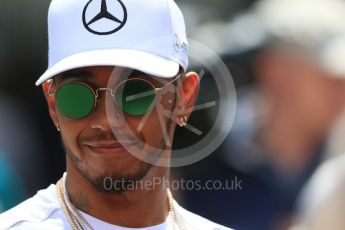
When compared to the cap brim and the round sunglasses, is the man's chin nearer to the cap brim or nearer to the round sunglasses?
the round sunglasses

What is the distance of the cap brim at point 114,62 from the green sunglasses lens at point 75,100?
66mm

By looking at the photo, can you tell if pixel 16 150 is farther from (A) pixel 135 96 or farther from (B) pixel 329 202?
(B) pixel 329 202

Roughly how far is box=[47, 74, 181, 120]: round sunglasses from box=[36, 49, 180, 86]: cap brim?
0.05 metres

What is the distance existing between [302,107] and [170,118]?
44.9 inches

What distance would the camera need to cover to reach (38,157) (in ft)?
18.3

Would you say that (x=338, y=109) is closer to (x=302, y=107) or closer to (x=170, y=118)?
(x=302, y=107)

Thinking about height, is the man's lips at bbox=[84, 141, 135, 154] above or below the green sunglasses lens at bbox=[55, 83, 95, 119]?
below

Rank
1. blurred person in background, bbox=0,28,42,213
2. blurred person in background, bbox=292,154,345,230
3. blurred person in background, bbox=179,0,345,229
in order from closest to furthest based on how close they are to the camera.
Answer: blurred person in background, bbox=292,154,345,230, blurred person in background, bbox=179,0,345,229, blurred person in background, bbox=0,28,42,213

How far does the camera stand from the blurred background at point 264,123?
14.5 ft

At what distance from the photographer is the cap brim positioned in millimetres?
3271

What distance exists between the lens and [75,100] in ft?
10.6

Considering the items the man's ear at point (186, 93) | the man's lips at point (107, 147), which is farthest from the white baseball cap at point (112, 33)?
the man's lips at point (107, 147)

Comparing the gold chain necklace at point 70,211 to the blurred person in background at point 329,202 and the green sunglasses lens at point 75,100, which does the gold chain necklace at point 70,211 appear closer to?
the green sunglasses lens at point 75,100

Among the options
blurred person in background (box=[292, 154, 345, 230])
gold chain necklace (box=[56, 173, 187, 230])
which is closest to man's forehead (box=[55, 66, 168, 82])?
gold chain necklace (box=[56, 173, 187, 230])
